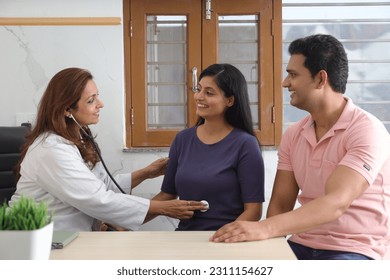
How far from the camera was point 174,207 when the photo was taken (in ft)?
6.12

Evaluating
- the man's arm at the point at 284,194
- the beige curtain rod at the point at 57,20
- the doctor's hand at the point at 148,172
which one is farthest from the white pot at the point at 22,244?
the beige curtain rod at the point at 57,20

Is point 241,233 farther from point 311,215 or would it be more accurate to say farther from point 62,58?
point 62,58

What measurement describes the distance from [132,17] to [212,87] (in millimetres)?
1010

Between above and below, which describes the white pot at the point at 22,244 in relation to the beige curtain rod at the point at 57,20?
below

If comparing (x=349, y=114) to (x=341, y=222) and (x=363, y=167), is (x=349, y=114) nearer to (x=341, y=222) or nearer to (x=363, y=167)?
(x=363, y=167)

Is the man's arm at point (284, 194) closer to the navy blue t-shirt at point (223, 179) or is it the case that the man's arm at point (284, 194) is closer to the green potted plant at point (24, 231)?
the navy blue t-shirt at point (223, 179)

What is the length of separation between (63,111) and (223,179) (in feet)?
2.03

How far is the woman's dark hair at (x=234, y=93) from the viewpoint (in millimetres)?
2084

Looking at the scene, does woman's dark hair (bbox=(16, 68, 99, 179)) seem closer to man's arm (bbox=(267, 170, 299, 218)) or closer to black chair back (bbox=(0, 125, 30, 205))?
black chair back (bbox=(0, 125, 30, 205))

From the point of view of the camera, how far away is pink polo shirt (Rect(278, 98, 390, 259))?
61.4 inches

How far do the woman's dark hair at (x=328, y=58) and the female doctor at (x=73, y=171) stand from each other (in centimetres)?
62

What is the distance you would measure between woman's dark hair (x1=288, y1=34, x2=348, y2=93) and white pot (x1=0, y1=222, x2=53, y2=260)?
3.59 feet

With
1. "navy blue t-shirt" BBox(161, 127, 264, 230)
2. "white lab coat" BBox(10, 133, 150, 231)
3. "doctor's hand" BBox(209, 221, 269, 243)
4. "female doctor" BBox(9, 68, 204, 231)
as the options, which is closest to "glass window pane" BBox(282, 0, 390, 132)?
"navy blue t-shirt" BBox(161, 127, 264, 230)
